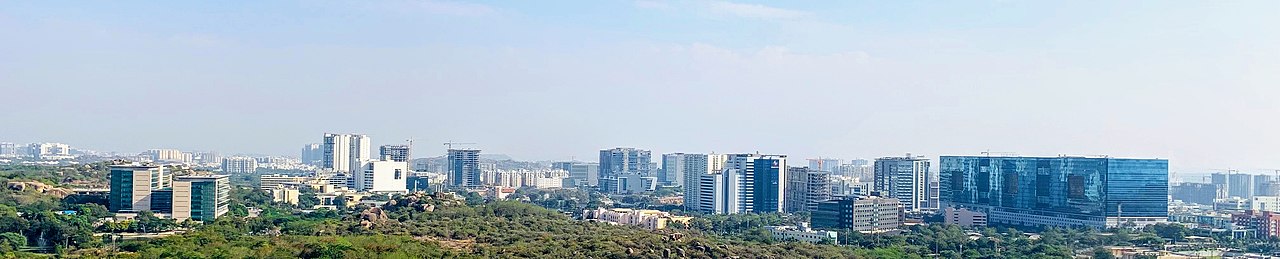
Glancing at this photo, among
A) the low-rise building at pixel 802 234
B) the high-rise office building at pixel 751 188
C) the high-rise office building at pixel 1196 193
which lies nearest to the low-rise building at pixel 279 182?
the high-rise office building at pixel 751 188

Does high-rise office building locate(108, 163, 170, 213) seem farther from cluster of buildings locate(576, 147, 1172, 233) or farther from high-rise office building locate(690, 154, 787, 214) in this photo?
high-rise office building locate(690, 154, 787, 214)

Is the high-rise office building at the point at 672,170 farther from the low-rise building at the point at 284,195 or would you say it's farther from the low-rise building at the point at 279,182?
the low-rise building at the point at 284,195

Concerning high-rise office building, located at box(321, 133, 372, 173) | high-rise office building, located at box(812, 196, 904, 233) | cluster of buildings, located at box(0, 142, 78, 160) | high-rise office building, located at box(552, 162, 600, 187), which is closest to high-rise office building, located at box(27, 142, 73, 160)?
cluster of buildings, located at box(0, 142, 78, 160)

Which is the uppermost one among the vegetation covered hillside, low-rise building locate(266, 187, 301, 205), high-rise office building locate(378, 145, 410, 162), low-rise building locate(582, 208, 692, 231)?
high-rise office building locate(378, 145, 410, 162)

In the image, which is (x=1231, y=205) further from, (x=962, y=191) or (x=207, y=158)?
(x=207, y=158)

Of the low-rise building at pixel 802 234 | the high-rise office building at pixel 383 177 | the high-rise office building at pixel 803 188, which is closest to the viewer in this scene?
the low-rise building at pixel 802 234

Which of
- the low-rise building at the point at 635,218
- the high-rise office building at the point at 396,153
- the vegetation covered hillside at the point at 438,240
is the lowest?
the low-rise building at the point at 635,218
